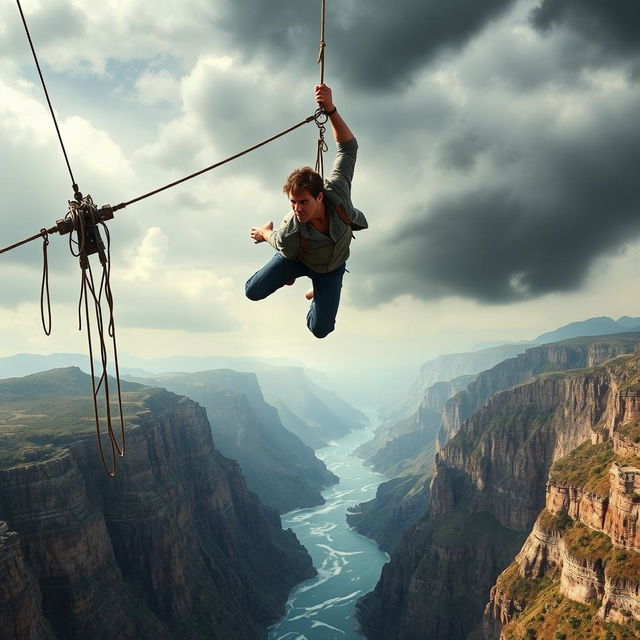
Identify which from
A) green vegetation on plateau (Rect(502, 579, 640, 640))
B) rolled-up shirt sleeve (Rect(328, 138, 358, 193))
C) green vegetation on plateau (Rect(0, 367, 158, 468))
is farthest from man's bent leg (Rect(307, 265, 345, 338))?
green vegetation on plateau (Rect(0, 367, 158, 468))

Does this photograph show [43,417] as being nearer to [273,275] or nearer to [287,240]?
[273,275]

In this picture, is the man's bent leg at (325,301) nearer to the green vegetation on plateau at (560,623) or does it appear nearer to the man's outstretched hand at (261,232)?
the man's outstretched hand at (261,232)

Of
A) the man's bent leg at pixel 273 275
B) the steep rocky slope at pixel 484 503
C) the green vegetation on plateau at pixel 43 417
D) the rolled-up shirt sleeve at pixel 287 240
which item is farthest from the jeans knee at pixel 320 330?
the steep rocky slope at pixel 484 503

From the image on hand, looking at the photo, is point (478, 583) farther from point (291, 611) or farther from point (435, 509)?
point (291, 611)

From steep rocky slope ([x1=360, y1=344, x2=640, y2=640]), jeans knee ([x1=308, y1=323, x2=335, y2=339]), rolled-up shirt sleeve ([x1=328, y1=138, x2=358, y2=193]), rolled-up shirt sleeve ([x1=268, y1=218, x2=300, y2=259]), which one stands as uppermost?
rolled-up shirt sleeve ([x1=328, y1=138, x2=358, y2=193])

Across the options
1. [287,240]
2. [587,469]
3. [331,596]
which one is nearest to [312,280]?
[287,240]

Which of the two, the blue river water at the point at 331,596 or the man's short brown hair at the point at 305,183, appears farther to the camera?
the blue river water at the point at 331,596

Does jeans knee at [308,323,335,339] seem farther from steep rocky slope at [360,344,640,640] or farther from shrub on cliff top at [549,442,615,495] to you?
steep rocky slope at [360,344,640,640]
